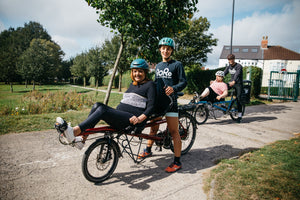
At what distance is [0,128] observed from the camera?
176 inches

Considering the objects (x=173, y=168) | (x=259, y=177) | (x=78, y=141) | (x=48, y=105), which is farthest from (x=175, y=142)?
(x=48, y=105)

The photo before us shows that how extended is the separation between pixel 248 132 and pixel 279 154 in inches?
73.5

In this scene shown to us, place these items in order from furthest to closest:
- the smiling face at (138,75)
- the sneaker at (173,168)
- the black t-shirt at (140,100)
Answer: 1. the sneaker at (173,168)
2. the smiling face at (138,75)
3. the black t-shirt at (140,100)

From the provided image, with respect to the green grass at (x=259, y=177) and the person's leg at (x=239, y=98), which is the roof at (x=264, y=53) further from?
the green grass at (x=259, y=177)

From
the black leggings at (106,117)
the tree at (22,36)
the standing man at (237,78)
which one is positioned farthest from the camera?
the tree at (22,36)

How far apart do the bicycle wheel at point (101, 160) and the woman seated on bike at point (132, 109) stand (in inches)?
8.8

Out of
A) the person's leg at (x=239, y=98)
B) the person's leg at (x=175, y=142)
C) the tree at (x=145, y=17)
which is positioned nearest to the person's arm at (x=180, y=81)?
the person's leg at (x=175, y=142)

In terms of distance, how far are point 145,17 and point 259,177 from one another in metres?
5.45

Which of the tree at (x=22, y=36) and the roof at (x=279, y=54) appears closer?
the roof at (x=279, y=54)

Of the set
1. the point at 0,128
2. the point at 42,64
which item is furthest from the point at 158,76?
the point at 42,64

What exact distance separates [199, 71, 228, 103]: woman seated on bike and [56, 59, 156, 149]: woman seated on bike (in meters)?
3.95

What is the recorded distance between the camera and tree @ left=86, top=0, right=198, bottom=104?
5.16 m

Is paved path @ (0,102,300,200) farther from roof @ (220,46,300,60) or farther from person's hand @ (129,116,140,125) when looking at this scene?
roof @ (220,46,300,60)

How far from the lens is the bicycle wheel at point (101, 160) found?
7.99ft
